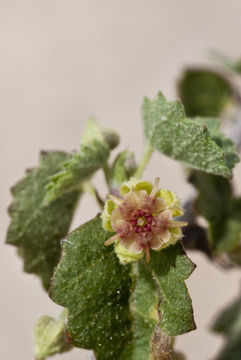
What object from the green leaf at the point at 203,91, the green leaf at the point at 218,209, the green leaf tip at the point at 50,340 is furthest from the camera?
the green leaf at the point at 203,91

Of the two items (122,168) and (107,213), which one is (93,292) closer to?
(107,213)

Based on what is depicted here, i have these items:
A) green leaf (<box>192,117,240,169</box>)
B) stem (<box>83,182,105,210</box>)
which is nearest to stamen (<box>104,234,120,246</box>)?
stem (<box>83,182,105,210</box>)

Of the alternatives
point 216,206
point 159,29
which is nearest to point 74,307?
point 216,206

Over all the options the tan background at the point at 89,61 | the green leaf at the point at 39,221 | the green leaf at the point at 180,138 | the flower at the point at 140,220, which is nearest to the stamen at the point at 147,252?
the flower at the point at 140,220

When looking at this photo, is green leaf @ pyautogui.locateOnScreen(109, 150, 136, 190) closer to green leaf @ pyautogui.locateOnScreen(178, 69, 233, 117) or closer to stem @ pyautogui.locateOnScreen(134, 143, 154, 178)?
stem @ pyautogui.locateOnScreen(134, 143, 154, 178)

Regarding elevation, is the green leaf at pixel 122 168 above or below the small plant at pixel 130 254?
above

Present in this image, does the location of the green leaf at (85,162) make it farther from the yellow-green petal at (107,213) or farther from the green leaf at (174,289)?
the green leaf at (174,289)
